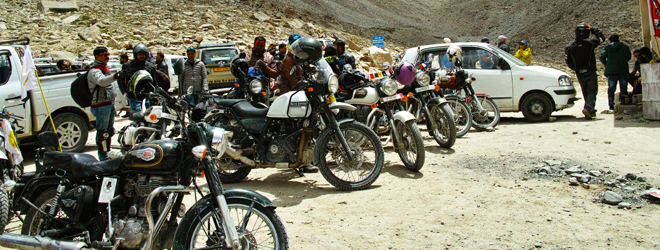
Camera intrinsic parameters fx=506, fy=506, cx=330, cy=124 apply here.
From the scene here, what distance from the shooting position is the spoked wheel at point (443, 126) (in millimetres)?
7309

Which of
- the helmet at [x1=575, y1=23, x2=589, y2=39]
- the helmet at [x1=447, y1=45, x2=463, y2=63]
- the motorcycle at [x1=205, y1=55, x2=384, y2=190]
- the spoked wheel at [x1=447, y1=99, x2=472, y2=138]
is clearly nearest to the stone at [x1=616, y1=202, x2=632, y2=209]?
the motorcycle at [x1=205, y1=55, x2=384, y2=190]

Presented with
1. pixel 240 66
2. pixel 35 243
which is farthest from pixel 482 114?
pixel 35 243

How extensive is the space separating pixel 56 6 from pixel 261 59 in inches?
1096

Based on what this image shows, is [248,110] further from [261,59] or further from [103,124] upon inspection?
[261,59]

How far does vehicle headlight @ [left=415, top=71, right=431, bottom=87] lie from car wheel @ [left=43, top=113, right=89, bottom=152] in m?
5.82

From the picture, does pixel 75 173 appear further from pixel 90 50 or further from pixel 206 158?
pixel 90 50

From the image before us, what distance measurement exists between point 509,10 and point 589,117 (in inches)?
1657

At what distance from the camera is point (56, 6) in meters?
30.9

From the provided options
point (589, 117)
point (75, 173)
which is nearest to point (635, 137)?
point (589, 117)

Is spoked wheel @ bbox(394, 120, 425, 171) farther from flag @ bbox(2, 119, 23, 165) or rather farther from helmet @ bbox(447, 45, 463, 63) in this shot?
flag @ bbox(2, 119, 23, 165)

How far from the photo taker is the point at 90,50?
23.3 metres

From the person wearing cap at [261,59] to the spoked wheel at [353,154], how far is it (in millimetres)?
3249

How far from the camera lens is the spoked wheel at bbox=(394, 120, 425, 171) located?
6059mm

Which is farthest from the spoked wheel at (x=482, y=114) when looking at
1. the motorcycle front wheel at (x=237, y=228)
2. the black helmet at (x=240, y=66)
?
the motorcycle front wheel at (x=237, y=228)
